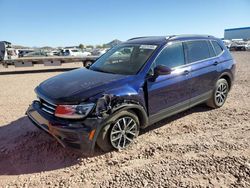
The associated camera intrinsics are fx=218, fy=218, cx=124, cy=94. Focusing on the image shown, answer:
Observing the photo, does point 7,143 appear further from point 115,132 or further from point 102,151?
point 115,132

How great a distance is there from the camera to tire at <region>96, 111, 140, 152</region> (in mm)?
3287

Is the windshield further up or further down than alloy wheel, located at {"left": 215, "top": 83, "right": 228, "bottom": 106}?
further up

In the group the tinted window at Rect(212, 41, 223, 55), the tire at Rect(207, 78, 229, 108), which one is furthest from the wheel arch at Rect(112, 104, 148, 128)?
the tinted window at Rect(212, 41, 223, 55)

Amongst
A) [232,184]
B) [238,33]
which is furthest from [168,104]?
[238,33]

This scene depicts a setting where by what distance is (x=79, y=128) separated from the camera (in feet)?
9.93

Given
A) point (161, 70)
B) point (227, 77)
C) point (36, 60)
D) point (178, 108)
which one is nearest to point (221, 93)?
point (227, 77)

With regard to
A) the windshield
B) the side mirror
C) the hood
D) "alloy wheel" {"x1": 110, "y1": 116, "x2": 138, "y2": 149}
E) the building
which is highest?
the building

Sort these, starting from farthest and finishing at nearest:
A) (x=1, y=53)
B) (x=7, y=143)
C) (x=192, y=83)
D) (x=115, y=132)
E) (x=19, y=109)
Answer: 1. (x=1, y=53)
2. (x=19, y=109)
3. (x=192, y=83)
4. (x=7, y=143)
5. (x=115, y=132)

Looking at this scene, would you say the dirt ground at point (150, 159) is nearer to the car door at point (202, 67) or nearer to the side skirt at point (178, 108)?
the side skirt at point (178, 108)

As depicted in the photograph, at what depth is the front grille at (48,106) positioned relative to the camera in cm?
325

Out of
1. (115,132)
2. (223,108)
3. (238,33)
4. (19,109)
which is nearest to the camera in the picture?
(115,132)

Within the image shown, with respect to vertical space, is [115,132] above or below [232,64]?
below

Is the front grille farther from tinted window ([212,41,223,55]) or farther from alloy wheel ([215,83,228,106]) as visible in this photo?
tinted window ([212,41,223,55])

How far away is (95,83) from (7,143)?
197 cm
